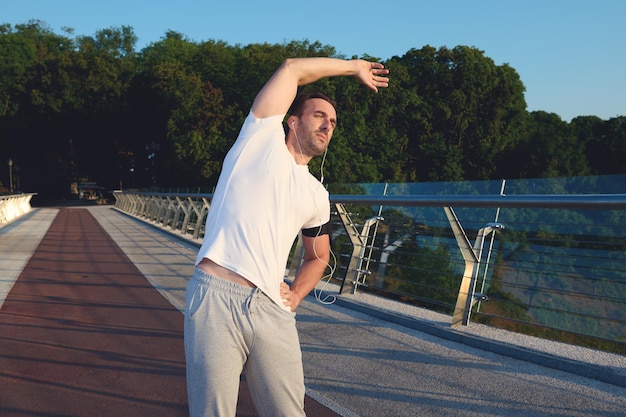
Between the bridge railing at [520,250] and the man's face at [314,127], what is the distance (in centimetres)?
308

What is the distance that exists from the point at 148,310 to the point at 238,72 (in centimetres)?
6016

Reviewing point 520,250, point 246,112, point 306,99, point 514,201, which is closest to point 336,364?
point 514,201

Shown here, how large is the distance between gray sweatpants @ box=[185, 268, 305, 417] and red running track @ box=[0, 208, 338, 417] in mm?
2002

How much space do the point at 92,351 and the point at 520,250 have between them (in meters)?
4.71

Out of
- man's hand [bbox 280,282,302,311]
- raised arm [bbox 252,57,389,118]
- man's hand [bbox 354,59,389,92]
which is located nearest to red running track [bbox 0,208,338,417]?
man's hand [bbox 280,282,302,311]

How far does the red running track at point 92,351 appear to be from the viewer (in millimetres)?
4629

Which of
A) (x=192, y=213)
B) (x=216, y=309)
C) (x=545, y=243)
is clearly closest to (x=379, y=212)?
(x=545, y=243)

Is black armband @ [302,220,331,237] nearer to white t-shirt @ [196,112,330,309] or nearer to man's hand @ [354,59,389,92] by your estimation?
white t-shirt @ [196,112,330,309]

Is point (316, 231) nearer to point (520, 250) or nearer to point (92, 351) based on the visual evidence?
point (92, 351)

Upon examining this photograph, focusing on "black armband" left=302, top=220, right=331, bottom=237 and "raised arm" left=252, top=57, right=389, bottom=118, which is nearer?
"raised arm" left=252, top=57, right=389, bottom=118

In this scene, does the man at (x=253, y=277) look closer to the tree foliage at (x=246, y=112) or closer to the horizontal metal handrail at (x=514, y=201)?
the horizontal metal handrail at (x=514, y=201)

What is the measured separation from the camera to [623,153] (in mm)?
59500

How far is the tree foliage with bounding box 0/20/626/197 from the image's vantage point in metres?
59.6

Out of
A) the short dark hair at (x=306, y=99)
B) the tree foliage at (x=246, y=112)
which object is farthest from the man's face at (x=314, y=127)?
the tree foliage at (x=246, y=112)
